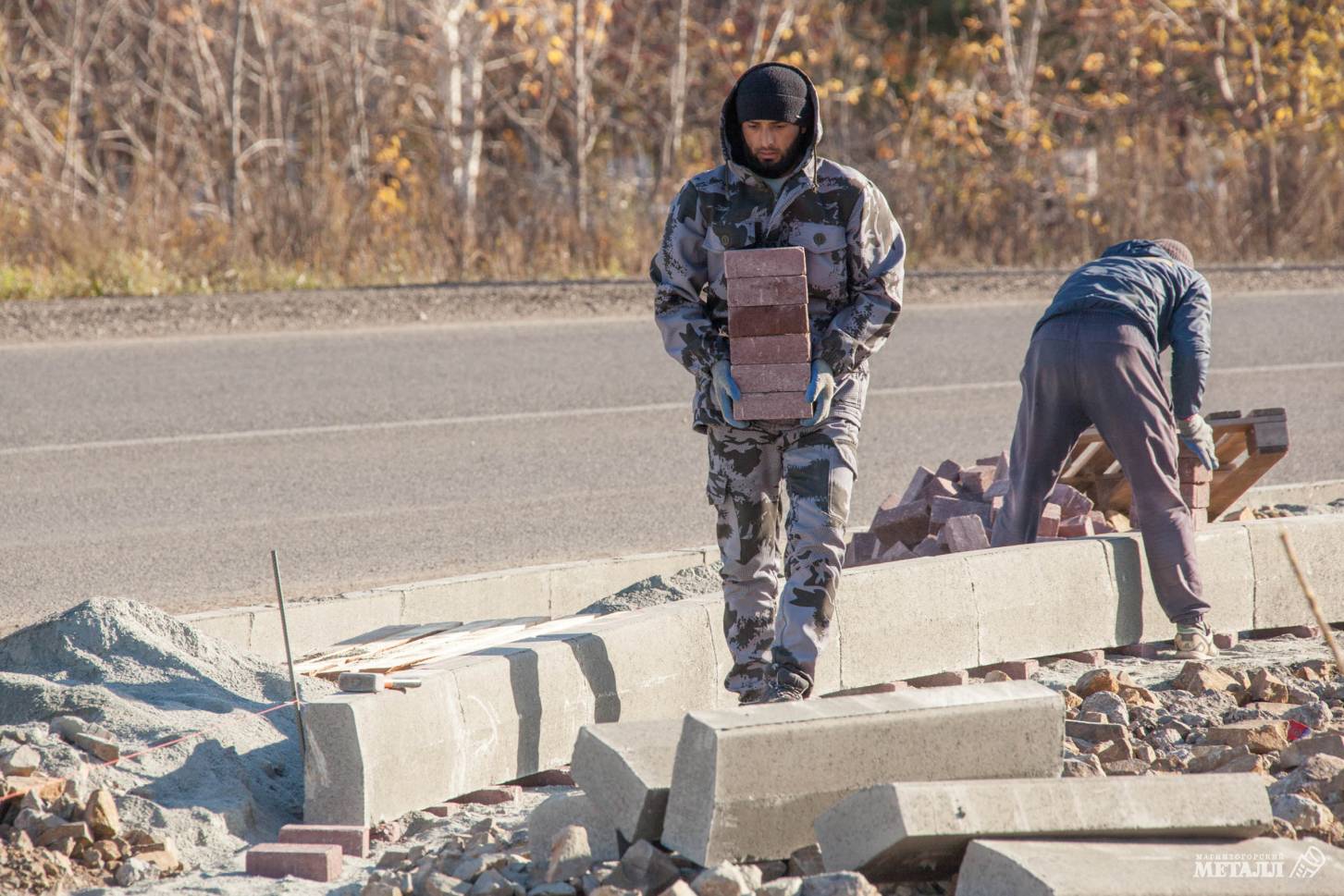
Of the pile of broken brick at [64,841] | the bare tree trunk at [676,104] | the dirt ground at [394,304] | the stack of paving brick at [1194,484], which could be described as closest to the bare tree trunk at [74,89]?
the dirt ground at [394,304]

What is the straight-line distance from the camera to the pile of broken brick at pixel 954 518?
5.82m

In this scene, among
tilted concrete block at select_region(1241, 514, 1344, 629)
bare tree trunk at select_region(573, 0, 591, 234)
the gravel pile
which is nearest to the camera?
the gravel pile

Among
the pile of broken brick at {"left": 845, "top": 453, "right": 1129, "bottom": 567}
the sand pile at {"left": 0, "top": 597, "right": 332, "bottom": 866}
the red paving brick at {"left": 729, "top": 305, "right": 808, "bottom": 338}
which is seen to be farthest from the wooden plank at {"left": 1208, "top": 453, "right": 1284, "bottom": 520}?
the sand pile at {"left": 0, "top": 597, "right": 332, "bottom": 866}

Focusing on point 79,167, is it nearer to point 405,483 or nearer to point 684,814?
point 405,483

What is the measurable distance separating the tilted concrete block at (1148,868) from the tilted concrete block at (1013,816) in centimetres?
4

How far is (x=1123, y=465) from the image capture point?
218 inches

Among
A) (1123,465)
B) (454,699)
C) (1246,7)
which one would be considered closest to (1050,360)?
(1123,465)

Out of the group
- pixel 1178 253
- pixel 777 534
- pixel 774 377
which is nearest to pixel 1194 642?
pixel 1178 253

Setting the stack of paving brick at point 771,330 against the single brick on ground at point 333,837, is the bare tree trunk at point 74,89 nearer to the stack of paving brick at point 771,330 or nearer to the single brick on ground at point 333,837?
the stack of paving brick at point 771,330

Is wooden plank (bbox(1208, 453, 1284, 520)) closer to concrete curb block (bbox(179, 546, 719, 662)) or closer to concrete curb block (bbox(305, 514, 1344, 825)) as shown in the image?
concrete curb block (bbox(305, 514, 1344, 825))

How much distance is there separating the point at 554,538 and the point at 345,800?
3.49 m

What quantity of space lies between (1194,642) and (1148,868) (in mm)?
2566

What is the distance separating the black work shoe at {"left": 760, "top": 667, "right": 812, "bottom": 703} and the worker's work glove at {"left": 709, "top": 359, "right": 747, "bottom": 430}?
0.70 metres

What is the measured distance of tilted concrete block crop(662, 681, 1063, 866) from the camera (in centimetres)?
334
